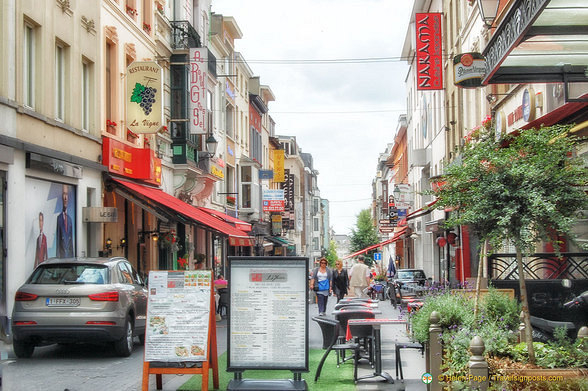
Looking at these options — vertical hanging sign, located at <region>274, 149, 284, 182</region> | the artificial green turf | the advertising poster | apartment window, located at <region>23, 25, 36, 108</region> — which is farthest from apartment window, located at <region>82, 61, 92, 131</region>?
vertical hanging sign, located at <region>274, 149, 284, 182</region>

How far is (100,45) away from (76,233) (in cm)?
528

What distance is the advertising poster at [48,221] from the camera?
52.7 feet

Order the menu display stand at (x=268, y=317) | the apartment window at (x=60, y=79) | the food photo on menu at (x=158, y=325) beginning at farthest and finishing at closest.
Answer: the apartment window at (x=60, y=79) < the food photo on menu at (x=158, y=325) < the menu display stand at (x=268, y=317)

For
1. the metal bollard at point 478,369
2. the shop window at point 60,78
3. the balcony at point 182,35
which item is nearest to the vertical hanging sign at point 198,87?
the balcony at point 182,35

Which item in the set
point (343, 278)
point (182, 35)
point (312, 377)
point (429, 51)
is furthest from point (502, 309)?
point (182, 35)

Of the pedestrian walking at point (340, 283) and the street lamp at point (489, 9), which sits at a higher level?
the street lamp at point (489, 9)

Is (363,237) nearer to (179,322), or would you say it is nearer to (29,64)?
(29,64)

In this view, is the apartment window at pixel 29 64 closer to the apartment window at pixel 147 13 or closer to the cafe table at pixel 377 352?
the apartment window at pixel 147 13

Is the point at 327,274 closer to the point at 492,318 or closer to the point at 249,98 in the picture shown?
the point at 492,318

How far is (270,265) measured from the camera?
8.77 m

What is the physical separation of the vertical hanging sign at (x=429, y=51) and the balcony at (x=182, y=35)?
8.28 m

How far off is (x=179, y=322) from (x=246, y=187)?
1445 inches

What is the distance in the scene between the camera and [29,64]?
16703 millimetres

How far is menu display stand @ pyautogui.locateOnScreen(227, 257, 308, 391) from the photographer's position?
8.62 meters
